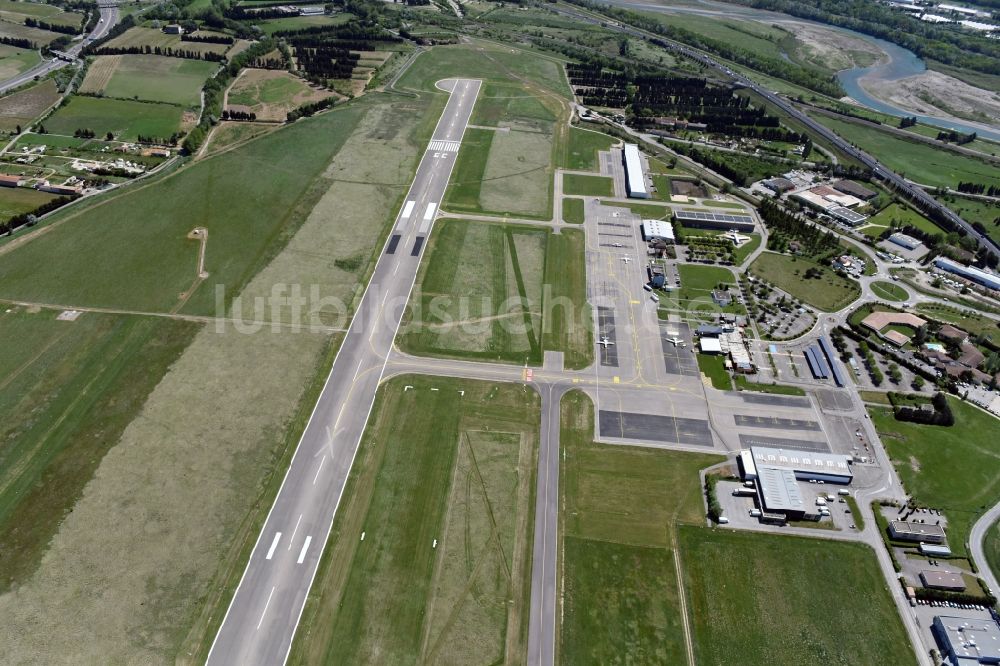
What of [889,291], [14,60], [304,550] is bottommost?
[304,550]

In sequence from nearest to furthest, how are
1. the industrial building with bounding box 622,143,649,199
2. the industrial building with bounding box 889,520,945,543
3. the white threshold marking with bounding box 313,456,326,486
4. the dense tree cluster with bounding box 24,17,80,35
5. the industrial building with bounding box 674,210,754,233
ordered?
the industrial building with bounding box 889,520,945,543 < the white threshold marking with bounding box 313,456,326,486 < the industrial building with bounding box 674,210,754,233 < the industrial building with bounding box 622,143,649,199 < the dense tree cluster with bounding box 24,17,80,35

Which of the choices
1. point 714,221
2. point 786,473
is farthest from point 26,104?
point 786,473

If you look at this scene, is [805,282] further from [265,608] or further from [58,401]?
[58,401]

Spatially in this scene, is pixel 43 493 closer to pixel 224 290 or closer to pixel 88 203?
pixel 224 290

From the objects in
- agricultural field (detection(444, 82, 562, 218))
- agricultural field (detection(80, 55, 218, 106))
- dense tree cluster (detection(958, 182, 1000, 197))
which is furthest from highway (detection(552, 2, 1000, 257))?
agricultural field (detection(80, 55, 218, 106))

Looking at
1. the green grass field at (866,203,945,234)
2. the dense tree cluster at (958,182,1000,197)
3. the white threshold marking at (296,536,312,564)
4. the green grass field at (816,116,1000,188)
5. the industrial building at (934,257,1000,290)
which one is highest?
the green grass field at (816,116,1000,188)

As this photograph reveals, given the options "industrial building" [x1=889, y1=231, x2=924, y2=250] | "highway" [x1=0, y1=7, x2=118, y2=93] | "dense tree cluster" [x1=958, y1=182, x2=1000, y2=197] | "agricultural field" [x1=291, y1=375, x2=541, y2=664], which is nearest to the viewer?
"agricultural field" [x1=291, y1=375, x2=541, y2=664]

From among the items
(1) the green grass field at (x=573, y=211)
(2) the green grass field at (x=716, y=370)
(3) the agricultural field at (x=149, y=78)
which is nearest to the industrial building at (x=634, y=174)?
(1) the green grass field at (x=573, y=211)

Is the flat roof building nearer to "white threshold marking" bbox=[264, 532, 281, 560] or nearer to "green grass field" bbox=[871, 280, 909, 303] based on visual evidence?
"green grass field" bbox=[871, 280, 909, 303]
